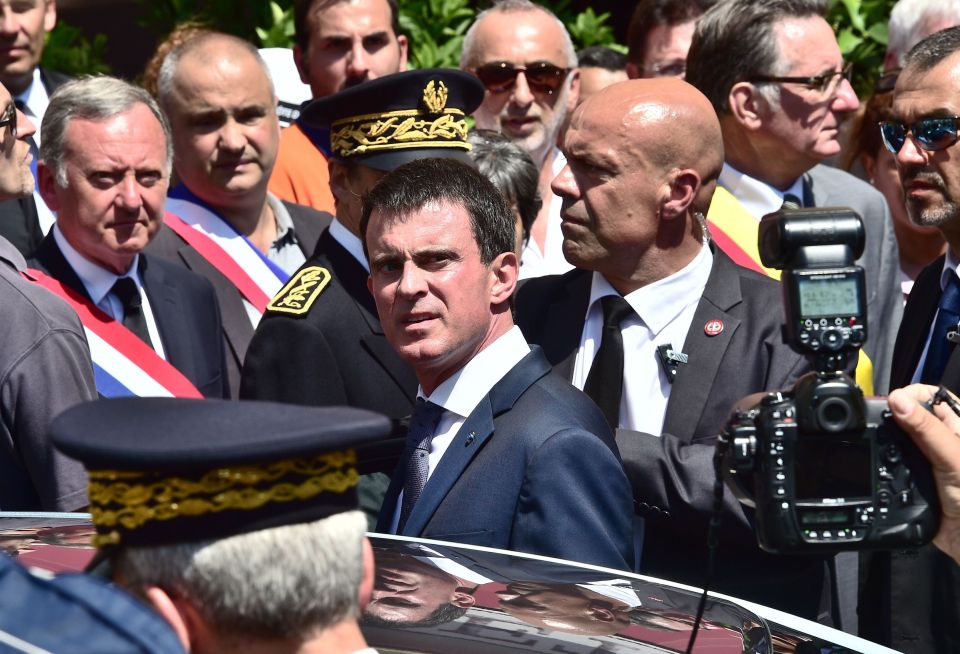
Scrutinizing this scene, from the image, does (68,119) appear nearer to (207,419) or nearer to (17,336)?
(17,336)

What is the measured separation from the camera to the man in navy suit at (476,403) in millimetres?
2934

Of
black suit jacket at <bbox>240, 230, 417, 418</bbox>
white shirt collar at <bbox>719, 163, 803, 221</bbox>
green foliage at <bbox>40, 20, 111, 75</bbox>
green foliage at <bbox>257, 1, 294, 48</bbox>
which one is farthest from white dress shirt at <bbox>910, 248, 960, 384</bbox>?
green foliage at <bbox>40, 20, 111, 75</bbox>

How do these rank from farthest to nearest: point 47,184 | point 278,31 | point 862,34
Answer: point 862,34 < point 278,31 < point 47,184

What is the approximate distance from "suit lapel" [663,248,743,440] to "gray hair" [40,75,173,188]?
1.88 meters

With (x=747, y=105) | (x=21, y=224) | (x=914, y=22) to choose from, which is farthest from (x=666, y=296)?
(x=914, y=22)

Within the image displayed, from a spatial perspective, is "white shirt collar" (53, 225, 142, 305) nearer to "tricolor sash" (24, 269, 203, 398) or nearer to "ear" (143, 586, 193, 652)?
"tricolor sash" (24, 269, 203, 398)

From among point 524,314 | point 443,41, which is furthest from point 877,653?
point 443,41

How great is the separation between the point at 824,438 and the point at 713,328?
130 centimetres

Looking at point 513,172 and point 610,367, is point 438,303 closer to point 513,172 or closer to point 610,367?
point 610,367

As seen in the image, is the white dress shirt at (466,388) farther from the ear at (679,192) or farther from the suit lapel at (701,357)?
the ear at (679,192)

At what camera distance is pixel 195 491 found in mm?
1781

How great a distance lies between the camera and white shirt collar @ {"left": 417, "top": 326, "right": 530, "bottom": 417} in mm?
3209

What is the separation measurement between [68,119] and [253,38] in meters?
3.27

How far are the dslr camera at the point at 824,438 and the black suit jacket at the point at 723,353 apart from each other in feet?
3.55
